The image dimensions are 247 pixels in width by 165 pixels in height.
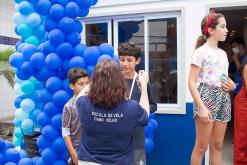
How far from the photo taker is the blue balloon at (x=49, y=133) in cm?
337

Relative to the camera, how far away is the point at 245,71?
11.3 ft

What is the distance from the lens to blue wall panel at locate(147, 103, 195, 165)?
416 centimetres

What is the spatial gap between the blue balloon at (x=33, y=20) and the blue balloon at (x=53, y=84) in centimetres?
88

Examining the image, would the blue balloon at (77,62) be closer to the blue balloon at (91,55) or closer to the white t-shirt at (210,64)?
the blue balloon at (91,55)

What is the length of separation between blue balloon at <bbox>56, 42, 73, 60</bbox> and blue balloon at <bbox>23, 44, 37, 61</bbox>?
1.36ft

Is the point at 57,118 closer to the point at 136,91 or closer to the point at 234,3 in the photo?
the point at 136,91

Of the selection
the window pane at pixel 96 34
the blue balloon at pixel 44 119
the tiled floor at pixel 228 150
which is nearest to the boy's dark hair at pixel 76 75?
the blue balloon at pixel 44 119

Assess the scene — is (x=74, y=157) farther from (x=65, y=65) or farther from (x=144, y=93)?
(x=65, y=65)

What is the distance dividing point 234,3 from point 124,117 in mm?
2617

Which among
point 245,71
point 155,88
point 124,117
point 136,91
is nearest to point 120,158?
point 124,117

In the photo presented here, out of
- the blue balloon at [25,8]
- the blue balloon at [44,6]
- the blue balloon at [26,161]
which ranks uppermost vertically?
the blue balloon at [25,8]

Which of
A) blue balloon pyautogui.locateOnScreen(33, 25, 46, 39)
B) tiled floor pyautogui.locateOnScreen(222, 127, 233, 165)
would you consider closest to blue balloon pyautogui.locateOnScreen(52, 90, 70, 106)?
blue balloon pyautogui.locateOnScreen(33, 25, 46, 39)

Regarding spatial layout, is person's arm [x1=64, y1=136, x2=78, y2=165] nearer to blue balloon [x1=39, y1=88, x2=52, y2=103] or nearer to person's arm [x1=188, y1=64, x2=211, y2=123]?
blue balloon [x1=39, y1=88, x2=52, y2=103]

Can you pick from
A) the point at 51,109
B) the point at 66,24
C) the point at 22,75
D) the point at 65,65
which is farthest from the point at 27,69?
the point at 66,24
